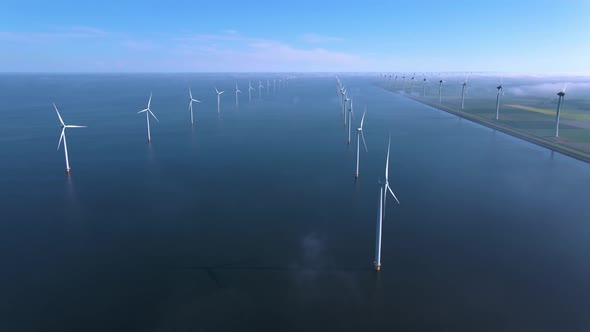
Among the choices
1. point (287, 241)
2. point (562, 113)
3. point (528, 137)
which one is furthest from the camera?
point (562, 113)

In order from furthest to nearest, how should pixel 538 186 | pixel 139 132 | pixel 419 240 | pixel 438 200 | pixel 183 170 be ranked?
1. pixel 139 132
2. pixel 183 170
3. pixel 538 186
4. pixel 438 200
5. pixel 419 240

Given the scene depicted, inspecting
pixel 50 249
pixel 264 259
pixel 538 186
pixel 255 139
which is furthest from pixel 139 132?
pixel 538 186

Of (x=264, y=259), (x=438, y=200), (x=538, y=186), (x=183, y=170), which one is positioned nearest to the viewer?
(x=264, y=259)

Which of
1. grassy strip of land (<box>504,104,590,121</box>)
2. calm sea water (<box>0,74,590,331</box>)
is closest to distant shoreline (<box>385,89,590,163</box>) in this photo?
calm sea water (<box>0,74,590,331</box>)

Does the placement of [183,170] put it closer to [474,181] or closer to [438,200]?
[438,200]

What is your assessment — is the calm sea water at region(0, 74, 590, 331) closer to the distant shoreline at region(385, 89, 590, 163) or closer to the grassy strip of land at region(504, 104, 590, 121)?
the distant shoreline at region(385, 89, 590, 163)

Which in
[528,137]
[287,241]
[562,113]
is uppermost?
[562,113]

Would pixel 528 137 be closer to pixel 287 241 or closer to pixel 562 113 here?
pixel 562 113

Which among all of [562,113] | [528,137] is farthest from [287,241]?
[562,113]
